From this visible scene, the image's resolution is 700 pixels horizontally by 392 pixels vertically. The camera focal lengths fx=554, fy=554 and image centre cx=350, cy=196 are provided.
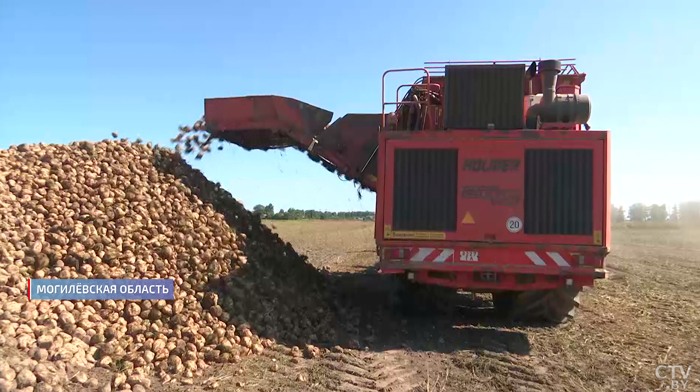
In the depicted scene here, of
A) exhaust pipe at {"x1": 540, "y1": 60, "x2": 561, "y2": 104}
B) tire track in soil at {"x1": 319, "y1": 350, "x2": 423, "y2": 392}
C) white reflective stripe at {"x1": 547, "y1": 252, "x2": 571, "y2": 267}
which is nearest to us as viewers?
tire track in soil at {"x1": 319, "y1": 350, "x2": 423, "y2": 392}

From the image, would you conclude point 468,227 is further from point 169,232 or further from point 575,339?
point 169,232

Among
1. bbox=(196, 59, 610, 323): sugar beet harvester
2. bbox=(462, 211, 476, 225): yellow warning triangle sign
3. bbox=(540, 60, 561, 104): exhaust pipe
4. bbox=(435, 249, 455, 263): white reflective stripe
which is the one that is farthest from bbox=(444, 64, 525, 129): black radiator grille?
bbox=(435, 249, 455, 263): white reflective stripe

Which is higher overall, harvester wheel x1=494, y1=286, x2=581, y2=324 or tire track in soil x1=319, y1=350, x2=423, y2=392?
harvester wheel x1=494, y1=286, x2=581, y2=324

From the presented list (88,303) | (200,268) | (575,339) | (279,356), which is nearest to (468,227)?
(575,339)

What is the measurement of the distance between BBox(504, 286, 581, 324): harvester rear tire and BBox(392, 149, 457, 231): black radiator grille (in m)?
1.63

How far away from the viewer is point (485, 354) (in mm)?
6012

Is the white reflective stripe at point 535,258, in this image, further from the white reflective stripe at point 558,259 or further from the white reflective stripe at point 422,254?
the white reflective stripe at point 422,254

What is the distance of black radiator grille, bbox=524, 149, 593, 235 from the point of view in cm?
629

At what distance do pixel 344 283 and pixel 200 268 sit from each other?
4150 millimetres

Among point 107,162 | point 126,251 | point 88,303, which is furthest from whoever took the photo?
point 107,162

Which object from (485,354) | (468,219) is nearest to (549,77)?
(468,219)

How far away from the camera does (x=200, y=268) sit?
639 centimetres
